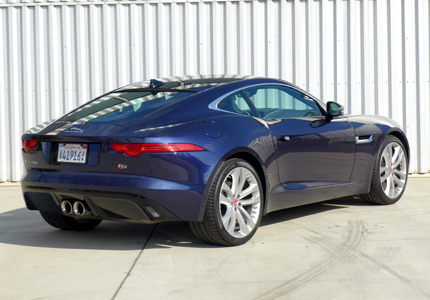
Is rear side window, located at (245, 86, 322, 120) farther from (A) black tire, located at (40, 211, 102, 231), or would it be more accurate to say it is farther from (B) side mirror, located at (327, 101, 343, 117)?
(A) black tire, located at (40, 211, 102, 231)

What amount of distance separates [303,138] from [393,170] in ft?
5.60

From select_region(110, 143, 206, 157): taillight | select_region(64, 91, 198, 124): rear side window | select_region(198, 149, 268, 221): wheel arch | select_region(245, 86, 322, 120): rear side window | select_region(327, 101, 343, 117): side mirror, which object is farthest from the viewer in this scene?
select_region(327, 101, 343, 117): side mirror

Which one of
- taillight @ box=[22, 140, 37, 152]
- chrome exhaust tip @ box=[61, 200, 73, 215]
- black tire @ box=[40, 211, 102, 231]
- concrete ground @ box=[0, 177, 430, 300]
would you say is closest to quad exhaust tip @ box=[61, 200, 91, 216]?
chrome exhaust tip @ box=[61, 200, 73, 215]

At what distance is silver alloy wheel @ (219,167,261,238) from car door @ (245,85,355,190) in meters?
0.40

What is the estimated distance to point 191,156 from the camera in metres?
4.62

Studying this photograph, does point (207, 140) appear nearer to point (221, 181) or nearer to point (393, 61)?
point (221, 181)

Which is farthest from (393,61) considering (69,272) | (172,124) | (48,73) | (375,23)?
(69,272)

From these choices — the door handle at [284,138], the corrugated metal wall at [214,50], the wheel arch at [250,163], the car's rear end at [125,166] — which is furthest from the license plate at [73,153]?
the corrugated metal wall at [214,50]

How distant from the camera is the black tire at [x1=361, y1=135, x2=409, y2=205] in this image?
262 inches

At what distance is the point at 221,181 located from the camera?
15.7 feet

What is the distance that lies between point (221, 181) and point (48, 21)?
594cm

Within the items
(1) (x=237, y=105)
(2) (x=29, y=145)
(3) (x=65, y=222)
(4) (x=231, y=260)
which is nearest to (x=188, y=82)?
(1) (x=237, y=105)

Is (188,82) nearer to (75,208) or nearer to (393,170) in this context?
(75,208)

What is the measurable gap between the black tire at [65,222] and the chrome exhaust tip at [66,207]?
2.55 feet
